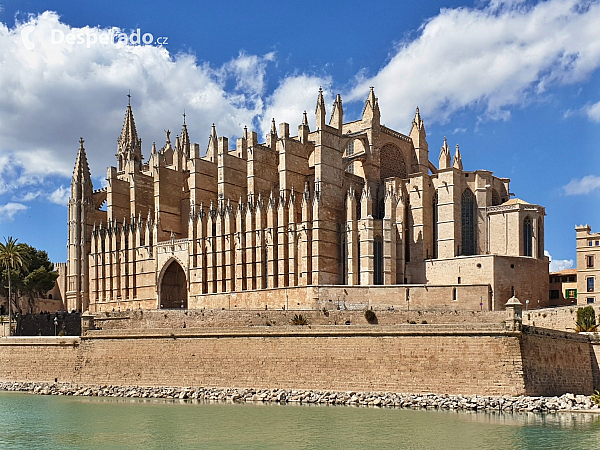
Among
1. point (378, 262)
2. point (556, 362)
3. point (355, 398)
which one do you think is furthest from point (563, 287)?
point (355, 398)

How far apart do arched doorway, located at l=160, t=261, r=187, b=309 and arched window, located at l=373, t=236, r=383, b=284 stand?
1451cm

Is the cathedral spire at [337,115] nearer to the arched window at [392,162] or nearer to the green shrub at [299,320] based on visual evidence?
the arched window at [392,162]

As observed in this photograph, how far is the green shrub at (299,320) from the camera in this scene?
116 feet

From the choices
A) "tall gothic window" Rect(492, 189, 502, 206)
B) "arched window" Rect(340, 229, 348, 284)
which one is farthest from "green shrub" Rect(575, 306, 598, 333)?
"arched window" Rect(340, 229, 348, 284)

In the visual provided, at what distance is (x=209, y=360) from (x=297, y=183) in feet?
53.3

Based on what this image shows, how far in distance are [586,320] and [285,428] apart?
15315mm

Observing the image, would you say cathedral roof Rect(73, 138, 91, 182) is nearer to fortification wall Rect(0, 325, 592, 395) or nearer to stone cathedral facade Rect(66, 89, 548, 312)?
stone cathedral facade Rect(66, 89, 548, 312)

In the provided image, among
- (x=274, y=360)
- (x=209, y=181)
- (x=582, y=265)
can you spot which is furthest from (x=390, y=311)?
(x=209, y=181)

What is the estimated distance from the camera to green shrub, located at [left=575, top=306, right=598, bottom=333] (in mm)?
34000

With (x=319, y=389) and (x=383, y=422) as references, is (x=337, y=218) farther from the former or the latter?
(x=383, y=422)

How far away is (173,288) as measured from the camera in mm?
53000

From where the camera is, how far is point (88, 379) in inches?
1437

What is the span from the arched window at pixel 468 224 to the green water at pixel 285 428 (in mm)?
17667

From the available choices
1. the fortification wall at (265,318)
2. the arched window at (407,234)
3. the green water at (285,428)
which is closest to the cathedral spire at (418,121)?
the arched window at (407,234)
